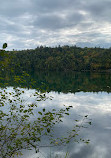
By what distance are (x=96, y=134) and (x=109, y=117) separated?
24.6 feet

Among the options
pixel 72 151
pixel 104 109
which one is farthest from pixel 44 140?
pixel 104 109

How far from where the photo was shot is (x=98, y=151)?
12.9 meters

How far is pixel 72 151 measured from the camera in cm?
1254

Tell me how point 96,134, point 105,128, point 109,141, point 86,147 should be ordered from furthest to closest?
point 105,128
point 96,134
point 109,141
point 86,147

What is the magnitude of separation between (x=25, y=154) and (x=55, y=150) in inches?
94.4

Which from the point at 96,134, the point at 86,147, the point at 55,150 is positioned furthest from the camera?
the point at 96,134

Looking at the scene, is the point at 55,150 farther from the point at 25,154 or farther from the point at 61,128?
the point at 61,128

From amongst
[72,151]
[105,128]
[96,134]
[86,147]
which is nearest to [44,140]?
[72,151]

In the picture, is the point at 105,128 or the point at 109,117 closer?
the point at 105,128

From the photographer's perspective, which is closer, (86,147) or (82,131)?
(86,147)

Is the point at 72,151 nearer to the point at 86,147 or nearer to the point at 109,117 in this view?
the point at 86,147

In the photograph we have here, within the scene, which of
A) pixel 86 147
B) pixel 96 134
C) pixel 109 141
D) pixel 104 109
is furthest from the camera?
pixel 104 109

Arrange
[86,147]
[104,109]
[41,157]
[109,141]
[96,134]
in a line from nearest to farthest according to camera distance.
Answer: [41,157] < [86,147] < [109,141] < [96,134] < [104,109]

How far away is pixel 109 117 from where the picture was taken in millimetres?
23250
